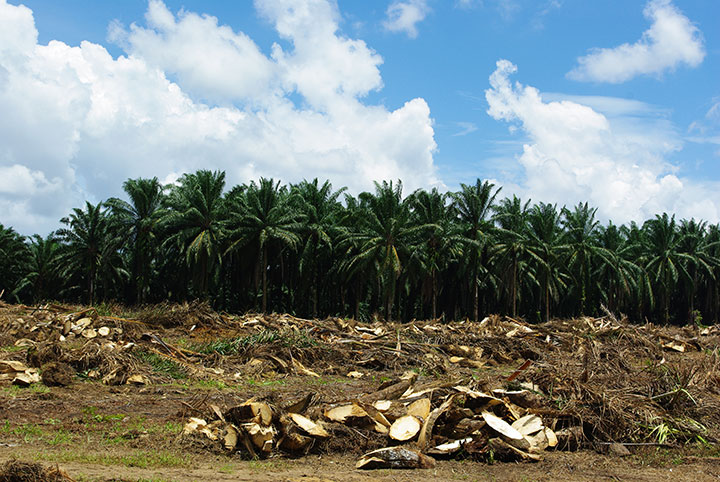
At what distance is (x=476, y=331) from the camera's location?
20.0 metres

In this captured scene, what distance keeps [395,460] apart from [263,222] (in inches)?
1249

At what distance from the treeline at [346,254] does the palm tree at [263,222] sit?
0.34ft

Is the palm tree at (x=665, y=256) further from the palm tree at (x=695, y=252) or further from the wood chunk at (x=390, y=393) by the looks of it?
the wood chunk at (x=390, y=393)

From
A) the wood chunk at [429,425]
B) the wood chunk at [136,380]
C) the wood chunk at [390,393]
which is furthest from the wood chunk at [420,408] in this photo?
the wood chunk at [136,380]

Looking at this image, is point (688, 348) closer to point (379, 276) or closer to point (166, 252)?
point (379, 276)

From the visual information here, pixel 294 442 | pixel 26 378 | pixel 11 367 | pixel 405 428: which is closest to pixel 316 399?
pixel 294 442

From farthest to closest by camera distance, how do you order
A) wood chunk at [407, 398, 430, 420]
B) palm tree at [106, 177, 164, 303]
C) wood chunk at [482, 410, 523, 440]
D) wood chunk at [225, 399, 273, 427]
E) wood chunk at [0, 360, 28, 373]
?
palm tree at [106, 177, 164, 303] → wood chunk at [0, 360, 28, 373] → wood chunk at [407, 398, 430, 420] → wood chunk at [225, 399, 273, 427] → wood chunk at [482, 410, 523, 440]

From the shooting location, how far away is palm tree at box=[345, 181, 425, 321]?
36750 mm

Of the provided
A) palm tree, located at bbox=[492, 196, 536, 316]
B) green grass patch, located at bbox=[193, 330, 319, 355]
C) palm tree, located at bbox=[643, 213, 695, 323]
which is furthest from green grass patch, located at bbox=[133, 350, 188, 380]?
palm tree, located at bbox=[643, 213, 695, 323]

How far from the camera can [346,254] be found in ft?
127

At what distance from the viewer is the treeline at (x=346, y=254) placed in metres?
37.8

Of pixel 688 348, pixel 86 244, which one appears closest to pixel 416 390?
pixel 688 348

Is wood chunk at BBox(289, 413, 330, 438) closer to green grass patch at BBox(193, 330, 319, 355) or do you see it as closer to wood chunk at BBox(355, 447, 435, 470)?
wood chunk at BBox(355, 447, 435, 470)

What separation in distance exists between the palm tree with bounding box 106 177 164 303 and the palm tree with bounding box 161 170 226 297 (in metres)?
1.04
